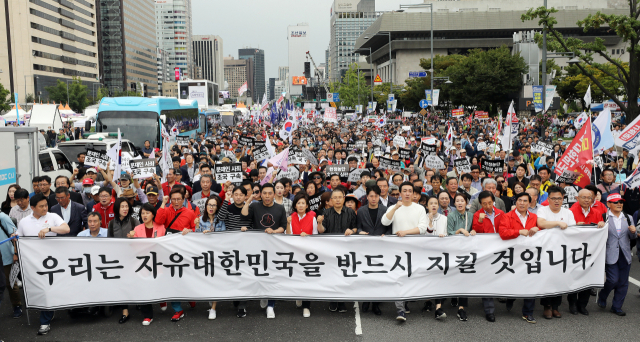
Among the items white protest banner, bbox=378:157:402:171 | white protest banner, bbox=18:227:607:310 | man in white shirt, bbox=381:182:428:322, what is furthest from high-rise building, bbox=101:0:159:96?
man in white shirt, bbox=381:182:428:322

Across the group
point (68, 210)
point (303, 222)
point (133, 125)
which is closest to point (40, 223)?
point (68, 210)

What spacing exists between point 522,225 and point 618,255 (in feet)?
4.18

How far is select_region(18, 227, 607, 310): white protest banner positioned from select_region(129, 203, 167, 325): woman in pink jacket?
0.50 feet

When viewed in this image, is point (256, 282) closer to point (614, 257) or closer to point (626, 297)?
point (614, 257)

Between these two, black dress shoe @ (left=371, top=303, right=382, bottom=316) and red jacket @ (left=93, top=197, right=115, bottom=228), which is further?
red jacket @ (left=93, top=197, right=115, bottom=228)

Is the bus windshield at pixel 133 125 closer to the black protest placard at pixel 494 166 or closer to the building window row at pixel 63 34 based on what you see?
the black protest placard at pixel 494 166

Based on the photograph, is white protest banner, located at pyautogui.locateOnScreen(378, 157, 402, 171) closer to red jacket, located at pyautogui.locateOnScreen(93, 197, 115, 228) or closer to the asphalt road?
the asphalt road

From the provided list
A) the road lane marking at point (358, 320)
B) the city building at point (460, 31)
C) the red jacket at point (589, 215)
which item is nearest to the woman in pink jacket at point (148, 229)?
the road lane marking at point (358, 320)

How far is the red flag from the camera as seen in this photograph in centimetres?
909

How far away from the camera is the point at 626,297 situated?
7.51 m

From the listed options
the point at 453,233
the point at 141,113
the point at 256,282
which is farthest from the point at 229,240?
the point at 141,113

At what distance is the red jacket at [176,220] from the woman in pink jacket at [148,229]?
0.21 feet

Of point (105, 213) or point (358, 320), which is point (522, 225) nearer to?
point (358, 320)

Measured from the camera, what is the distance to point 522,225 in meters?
6.78
